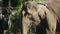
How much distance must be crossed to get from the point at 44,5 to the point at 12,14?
2.20 meters

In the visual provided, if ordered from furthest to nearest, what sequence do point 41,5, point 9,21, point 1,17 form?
point 1,17 < point 9,21 < point 41,5

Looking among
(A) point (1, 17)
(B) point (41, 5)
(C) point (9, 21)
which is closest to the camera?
(B) point (41, 5)

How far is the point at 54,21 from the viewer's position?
4.47 metres

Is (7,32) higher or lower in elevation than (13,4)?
lower

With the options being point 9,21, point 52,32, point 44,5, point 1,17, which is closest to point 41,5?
point 44,5

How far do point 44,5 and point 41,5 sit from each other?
0.18ft

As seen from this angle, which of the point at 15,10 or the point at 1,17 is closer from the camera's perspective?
the point at 15,10

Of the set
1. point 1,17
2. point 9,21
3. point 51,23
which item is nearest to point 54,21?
point 51,23

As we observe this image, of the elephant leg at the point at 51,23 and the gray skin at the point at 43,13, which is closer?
the gray skin at the point at 43,13

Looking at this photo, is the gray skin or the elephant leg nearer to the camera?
the gray skin

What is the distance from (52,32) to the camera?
4.39 meters

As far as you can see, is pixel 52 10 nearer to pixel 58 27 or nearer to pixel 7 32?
pixel 58 27

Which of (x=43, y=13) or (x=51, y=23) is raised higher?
(x=43, y=13)

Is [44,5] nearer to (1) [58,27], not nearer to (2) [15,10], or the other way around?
(1) [58,27]
